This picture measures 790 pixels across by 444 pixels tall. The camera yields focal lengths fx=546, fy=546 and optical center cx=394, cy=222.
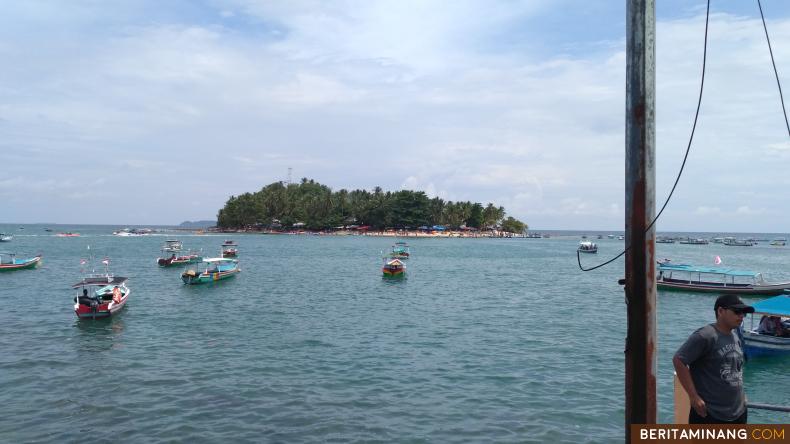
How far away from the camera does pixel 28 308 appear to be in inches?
1394

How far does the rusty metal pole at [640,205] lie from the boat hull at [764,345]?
20.0m

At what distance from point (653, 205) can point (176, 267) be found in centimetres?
6994

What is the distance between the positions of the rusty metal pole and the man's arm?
0.27 m

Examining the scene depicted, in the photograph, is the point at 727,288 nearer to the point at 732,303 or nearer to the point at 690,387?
the point at 732,303

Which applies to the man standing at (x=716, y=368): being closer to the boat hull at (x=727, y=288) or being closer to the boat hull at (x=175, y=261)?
the boat hull at (x=727, y=288)

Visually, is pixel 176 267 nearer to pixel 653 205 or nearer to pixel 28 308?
pixel 28 308

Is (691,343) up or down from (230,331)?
up

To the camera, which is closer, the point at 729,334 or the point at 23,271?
the point at 729,334

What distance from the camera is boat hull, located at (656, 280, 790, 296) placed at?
44375 millimetres

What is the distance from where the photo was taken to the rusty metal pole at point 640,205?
5.87 metres

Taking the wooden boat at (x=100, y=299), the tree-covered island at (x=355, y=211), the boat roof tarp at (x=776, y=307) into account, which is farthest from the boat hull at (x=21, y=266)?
the tree-covered island at (x=355, y=211)

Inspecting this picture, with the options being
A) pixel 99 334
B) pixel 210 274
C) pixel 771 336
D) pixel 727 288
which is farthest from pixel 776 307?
pixel 210 274

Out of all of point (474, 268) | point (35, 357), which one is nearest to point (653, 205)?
point (35, 357)

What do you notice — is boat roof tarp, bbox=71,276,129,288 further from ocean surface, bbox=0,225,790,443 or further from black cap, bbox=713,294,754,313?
black cap, bbox=713,294,754,313
